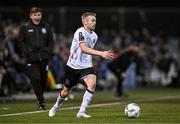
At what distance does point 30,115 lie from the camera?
16984 mm

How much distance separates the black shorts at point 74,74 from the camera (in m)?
16.3

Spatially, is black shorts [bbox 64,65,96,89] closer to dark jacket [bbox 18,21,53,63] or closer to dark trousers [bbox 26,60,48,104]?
dark trousers [bbox 26,60,48,104]

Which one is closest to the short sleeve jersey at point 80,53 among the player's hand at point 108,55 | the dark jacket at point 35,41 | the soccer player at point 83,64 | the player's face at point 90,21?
the soccer player at point 83,64

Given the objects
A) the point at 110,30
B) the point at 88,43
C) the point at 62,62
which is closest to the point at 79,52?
the point at 88,43

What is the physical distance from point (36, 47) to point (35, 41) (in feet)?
0.55

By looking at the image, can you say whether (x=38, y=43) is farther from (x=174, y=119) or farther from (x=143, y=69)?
(x=143, y=69)

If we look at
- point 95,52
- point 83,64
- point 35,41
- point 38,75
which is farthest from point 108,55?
point 35,41

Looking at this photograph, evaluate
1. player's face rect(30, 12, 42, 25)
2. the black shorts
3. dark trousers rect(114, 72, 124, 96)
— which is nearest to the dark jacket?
player's face rect(30, 12, 42, 25)

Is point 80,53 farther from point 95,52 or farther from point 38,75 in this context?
point 38,75

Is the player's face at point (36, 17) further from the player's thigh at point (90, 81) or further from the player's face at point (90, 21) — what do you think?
the player's thigh at point (90, 81)

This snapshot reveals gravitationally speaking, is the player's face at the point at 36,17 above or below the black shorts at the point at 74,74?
above

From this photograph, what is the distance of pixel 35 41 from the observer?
63.5ft

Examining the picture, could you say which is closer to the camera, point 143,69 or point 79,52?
point 79,52

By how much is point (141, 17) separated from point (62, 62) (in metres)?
7.61
